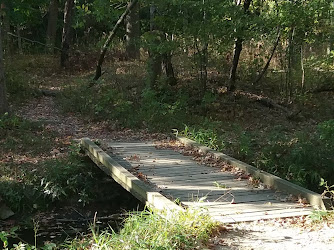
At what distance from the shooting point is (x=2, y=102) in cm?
1043

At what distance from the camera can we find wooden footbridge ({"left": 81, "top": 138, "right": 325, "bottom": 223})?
5.17 metres

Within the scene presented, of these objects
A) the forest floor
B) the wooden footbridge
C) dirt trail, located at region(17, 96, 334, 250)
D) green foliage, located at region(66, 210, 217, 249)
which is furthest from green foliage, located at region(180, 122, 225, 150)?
green foliage, located at region(66, 210, 217, 249)

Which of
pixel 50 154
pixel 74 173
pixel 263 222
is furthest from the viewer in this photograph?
pixel 50 154

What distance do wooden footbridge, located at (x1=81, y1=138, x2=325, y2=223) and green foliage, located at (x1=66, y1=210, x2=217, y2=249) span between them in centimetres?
35

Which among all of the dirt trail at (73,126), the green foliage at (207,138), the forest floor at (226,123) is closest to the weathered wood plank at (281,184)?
the forest floor at (226,123)

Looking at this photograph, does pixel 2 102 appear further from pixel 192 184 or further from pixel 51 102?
pixel 192 184

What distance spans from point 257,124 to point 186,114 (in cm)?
215

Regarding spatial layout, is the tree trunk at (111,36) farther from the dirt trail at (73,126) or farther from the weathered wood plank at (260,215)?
the weathered wood plank at (260,215)

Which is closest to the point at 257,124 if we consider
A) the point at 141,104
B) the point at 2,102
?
the point at 141,104

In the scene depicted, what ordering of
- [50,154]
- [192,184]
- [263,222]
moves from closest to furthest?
1. [263,222]
2. [192,184]
3. [50,154]

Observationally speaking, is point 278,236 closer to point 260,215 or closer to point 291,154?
point 260,215

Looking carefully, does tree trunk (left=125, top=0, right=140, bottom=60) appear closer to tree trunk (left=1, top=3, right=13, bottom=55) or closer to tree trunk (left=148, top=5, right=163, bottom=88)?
tree trunk (left=148, top=5, right=163, bottom=88)

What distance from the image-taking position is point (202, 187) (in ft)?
20.2

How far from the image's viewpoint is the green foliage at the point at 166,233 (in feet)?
13.2
